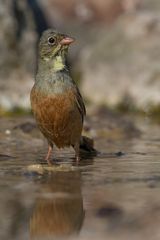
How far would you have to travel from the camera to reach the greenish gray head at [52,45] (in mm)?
8094

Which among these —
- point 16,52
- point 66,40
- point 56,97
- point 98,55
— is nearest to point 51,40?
point 66,40

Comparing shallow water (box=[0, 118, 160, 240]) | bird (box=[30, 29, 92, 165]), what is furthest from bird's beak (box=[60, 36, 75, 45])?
shallow water (box=[0, 118, 160, 240])

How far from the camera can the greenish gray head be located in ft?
26.6

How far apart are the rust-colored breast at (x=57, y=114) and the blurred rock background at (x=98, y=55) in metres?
4.88

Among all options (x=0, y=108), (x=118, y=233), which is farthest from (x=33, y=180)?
(x=0, y=108)

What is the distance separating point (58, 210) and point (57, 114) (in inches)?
101

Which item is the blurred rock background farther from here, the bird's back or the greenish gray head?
the bird's back

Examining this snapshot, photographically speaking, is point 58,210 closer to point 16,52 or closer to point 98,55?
point 16,52

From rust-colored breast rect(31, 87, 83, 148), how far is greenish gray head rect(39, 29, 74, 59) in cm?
45

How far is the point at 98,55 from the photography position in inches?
633

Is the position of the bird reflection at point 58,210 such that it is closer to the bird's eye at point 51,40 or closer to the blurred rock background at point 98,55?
the bird's eye at point 51,40

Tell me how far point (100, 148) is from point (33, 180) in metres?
2.82

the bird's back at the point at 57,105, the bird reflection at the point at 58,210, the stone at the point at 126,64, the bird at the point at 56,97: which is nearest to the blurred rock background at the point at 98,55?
the stone at the point at 126,64

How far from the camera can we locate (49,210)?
5.32m
